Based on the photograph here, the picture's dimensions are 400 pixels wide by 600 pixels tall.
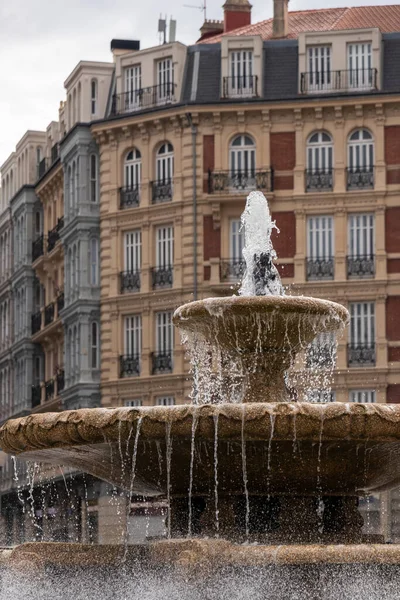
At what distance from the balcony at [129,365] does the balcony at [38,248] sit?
34.0ft

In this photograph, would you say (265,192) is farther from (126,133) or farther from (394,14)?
(394,14)

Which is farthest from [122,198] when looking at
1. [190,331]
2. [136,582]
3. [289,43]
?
[136,582]

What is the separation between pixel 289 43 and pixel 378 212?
6.61 metres

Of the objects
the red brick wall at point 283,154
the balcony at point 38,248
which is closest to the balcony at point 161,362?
the red brick wall at point 283,154

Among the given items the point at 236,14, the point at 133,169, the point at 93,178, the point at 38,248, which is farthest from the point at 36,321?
the point at 236,14

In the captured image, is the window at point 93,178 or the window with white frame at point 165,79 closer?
the window with white frame at point 165,79

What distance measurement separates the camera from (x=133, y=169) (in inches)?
2422

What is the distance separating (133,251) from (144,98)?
17.0 feet

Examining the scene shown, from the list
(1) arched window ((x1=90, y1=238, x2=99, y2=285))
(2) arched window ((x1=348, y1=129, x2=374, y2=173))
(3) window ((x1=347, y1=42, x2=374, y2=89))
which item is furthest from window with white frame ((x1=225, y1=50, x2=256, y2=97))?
(1) arched window ((x1=90, y1=238, x2=99, y2=285))

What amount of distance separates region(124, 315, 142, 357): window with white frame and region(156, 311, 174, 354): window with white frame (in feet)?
2.42

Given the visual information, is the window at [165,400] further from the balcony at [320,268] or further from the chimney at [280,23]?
the chimney at [280,23]

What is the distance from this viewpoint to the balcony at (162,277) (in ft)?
197

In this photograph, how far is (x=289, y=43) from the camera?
60.3 m

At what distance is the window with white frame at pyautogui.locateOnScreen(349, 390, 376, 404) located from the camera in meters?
56.8
